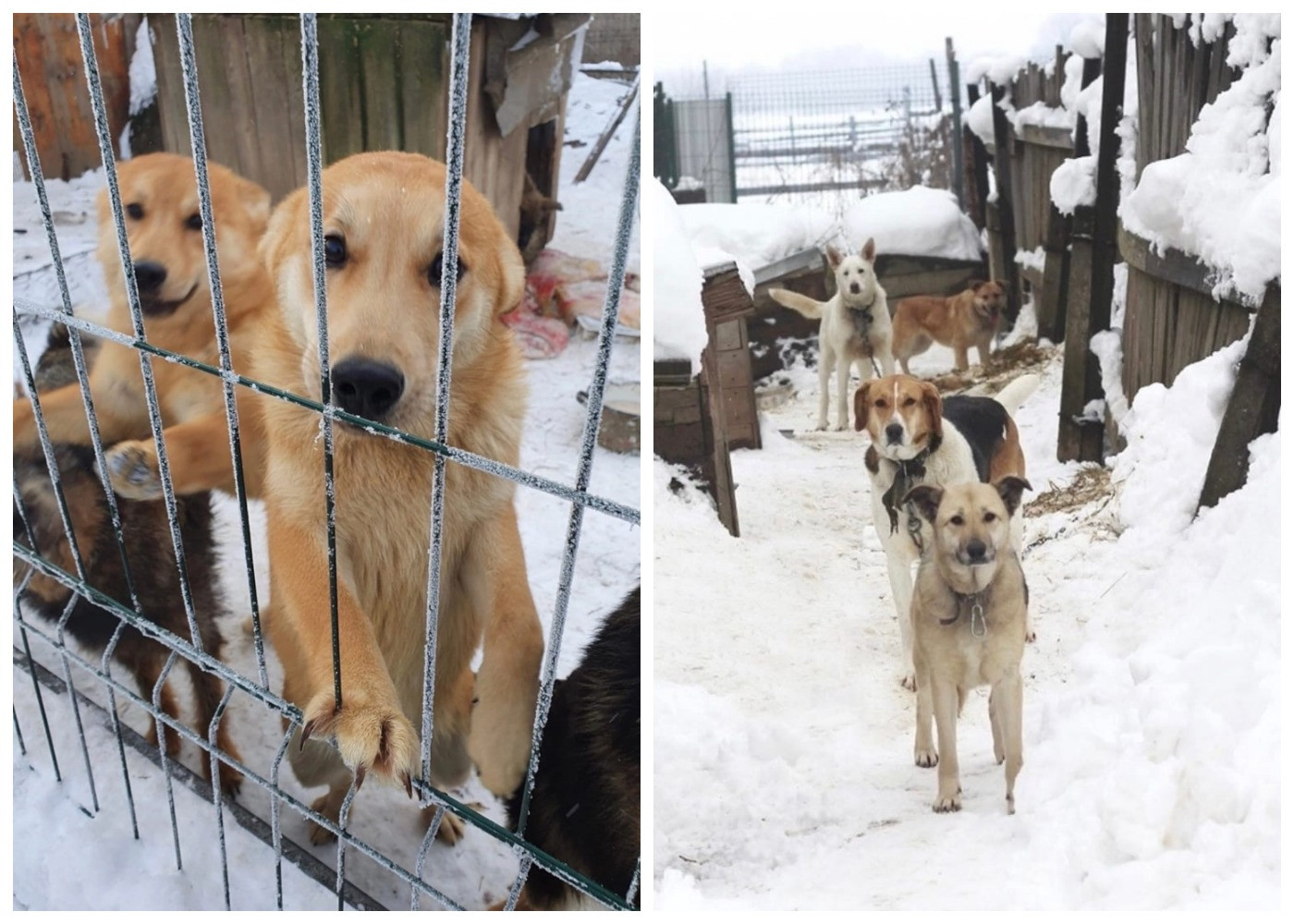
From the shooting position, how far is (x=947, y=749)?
4.88 ft

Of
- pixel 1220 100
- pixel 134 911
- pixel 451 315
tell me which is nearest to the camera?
pixel 451 315

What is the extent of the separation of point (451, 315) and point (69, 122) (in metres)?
0.78

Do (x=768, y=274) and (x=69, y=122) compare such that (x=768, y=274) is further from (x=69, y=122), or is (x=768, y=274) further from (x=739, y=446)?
(x=69, y=122)

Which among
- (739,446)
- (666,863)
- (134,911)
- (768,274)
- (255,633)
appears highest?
(768,274)

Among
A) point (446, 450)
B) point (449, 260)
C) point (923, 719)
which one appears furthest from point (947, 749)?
point (449, 260)

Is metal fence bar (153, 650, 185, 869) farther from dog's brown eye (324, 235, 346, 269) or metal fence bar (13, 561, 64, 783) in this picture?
dog's brown eye (324, 235, 346, 269)

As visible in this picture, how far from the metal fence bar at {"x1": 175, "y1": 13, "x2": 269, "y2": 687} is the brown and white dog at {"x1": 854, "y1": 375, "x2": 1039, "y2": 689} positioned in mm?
771

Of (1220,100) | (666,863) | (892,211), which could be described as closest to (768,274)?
(892,211)

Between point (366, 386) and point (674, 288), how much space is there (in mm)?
445

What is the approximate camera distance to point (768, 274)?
5.05 feet

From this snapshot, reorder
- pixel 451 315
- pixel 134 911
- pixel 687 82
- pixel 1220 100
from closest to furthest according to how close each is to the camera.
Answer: pixel 451 315 < pixel 1220 100 < pixel 687 82 < pixel 134 911

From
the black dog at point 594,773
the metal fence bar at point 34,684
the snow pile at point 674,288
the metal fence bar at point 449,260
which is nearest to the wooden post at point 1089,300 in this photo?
the snow pile at point 674,288

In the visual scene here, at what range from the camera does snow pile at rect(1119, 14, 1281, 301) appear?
1.38m

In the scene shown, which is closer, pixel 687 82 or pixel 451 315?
pixel 451 315
